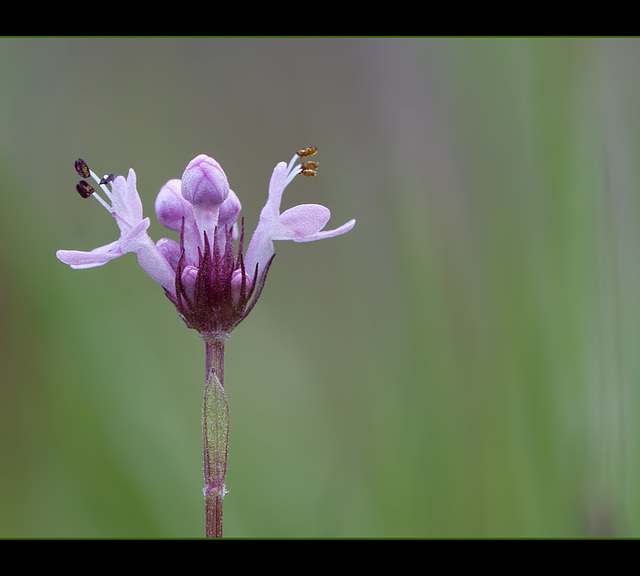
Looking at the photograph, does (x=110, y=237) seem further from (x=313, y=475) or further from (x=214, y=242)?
(x=214, y=242)

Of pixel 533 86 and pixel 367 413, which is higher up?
pixel 533 86

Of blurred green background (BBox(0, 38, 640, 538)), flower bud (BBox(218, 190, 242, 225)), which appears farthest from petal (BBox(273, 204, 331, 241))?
blurred green background (BBox(0, 38, 640, 538))

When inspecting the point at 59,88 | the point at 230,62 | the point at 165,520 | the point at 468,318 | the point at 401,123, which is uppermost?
the point at 230,62

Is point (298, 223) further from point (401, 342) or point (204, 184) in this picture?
point (401, 342)

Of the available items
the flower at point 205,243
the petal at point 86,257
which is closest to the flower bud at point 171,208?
the flower at point 205,243

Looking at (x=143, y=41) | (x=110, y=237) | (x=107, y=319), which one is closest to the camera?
(x=107, y=319)

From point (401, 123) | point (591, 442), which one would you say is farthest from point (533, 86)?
point (591, 442)
